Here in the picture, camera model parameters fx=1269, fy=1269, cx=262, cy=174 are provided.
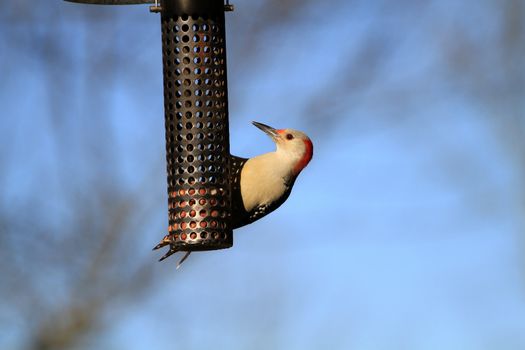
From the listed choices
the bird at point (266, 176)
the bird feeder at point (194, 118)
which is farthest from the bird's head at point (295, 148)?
the bird feeder at point (194, 118)

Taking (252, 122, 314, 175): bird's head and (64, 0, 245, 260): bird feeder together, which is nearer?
(64, 0, 245, 260): bird feeder

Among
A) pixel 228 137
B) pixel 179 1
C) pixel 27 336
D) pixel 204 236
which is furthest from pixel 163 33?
pixel 27 336

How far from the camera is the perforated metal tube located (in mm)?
6684

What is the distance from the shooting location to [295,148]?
274 inches

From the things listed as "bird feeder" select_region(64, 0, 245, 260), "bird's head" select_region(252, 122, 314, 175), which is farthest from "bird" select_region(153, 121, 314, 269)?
"bird feeder" select_region(64, 0, 245, 260)

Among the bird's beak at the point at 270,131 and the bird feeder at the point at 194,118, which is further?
the bird's beak at the point at 270,131

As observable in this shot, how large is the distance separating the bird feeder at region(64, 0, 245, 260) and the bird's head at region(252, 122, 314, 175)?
0.40 meters

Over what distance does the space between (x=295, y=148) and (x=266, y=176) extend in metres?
0.23

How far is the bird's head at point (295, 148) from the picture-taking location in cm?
695

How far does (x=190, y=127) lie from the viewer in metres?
6.72

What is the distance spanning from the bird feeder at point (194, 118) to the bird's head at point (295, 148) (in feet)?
1.30

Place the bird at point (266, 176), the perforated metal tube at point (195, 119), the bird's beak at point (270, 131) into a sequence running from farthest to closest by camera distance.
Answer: the bird's beak at point (270, 131) < the bird at point (266, 176) < the perforated metal tube at point (195, 119)

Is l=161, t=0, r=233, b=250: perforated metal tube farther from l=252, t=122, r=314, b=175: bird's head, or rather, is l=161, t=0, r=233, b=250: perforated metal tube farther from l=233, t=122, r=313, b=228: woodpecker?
l=252, t=122, r=314, b=175: bird's head

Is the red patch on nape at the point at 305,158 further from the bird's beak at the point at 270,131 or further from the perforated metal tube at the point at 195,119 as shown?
the perforated metal tube at the point at 195,119
